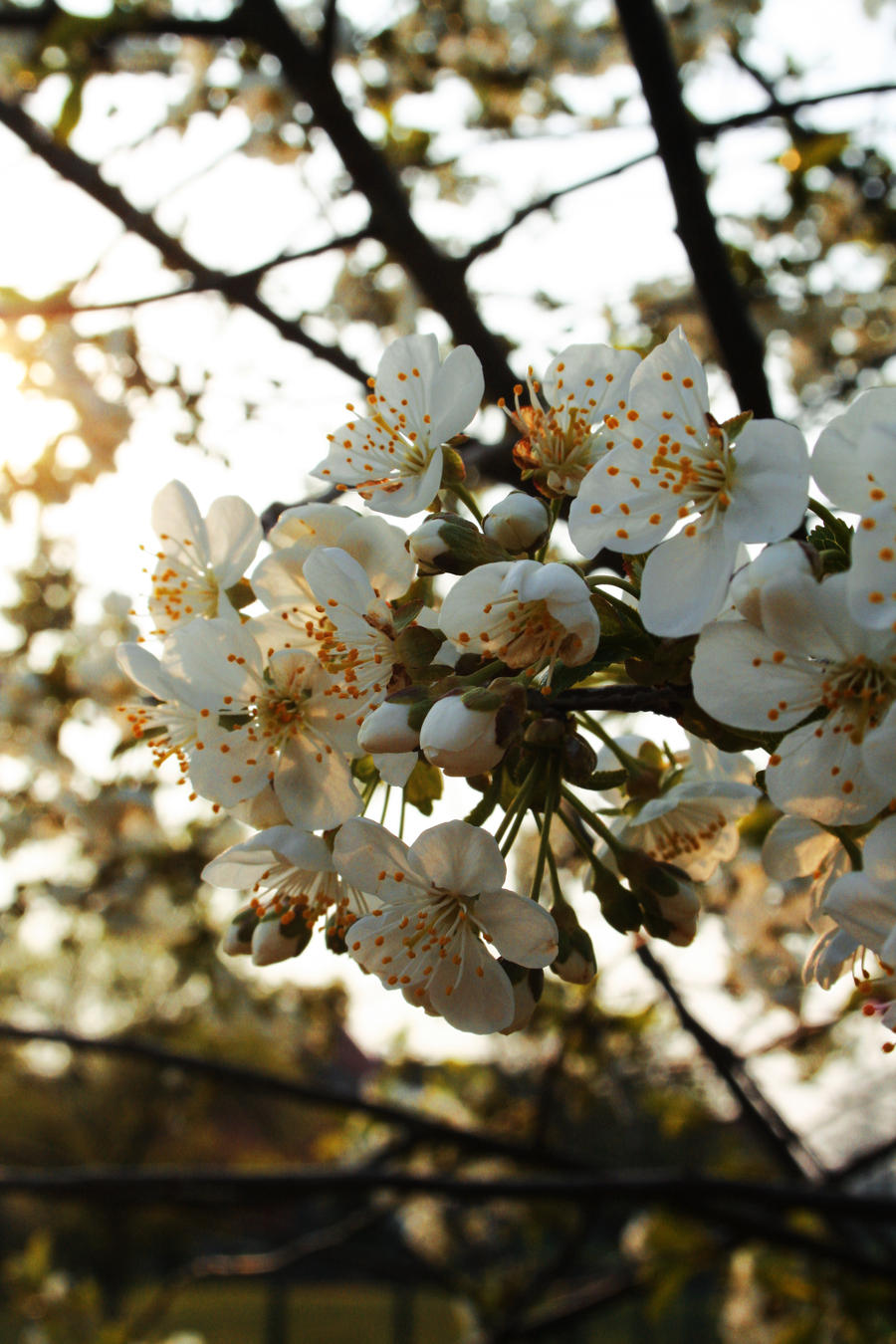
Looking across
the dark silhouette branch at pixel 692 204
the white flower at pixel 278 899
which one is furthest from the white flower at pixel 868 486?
the dark silhouette branch at pixel 692 204

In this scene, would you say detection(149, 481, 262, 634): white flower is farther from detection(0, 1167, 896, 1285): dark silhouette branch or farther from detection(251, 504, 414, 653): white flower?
detection(0, 1167, 896, 1285): dark silhouette branch

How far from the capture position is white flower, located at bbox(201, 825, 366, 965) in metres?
1.05

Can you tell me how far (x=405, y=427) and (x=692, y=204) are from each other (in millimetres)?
879

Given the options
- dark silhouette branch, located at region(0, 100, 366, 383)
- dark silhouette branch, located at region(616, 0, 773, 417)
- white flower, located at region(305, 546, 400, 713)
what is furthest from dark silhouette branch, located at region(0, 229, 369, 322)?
white flower, located at region(305, 546, 400, 713)

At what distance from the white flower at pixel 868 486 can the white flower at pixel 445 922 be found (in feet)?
1.23

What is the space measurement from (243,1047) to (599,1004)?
58.8 feet

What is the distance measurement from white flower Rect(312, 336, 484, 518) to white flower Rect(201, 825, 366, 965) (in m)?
0.38

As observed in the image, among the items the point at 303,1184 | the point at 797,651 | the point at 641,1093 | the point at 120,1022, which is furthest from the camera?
the point at 120,1022

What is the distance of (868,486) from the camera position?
2.35 feet

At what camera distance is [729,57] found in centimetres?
405

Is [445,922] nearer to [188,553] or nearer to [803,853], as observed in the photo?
[803,853]

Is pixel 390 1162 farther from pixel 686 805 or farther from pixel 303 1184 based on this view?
pixel 686 805

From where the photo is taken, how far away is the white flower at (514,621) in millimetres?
812

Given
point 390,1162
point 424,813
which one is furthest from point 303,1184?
point 424,813
